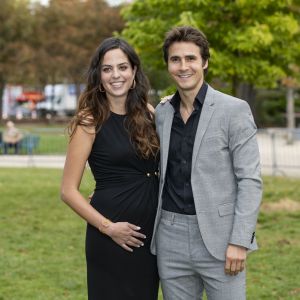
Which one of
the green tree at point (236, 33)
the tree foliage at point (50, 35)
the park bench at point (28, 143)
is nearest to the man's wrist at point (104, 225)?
the green tree at point (236, 33)

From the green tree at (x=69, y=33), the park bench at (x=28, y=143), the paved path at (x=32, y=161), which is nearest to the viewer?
the paved path at (x=32, y=161)

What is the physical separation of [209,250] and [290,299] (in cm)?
277

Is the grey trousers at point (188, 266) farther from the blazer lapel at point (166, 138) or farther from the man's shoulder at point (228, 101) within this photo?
the man's shoulder at point (228, 101)

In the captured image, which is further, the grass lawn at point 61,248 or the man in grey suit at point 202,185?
the grass lawn at point 61,248

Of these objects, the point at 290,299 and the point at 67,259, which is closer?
the point at 290,299

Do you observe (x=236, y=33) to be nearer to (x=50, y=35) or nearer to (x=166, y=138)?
(x=166, y=138)

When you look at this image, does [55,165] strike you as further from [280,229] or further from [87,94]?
[87,94]

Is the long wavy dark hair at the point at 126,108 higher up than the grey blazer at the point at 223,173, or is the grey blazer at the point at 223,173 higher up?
the long wavy dark hair at the point at 126,108

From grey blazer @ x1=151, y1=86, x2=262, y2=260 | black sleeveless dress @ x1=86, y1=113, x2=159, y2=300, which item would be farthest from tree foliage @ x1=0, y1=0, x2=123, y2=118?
grey blazer @ x1=151, y1=86, x2=262, y2=260

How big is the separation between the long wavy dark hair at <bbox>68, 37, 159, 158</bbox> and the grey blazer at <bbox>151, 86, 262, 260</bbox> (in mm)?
420

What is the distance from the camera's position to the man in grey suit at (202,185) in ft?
10.4

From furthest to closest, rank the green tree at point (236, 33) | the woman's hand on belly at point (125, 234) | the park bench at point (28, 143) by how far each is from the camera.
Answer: the park bench at point (28, 143)
the green tree at point (236, 33)
the woman's hand on belly at point (125, 234)

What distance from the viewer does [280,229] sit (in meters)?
8.62

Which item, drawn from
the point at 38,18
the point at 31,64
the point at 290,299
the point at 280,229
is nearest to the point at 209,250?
the point at 290,299
